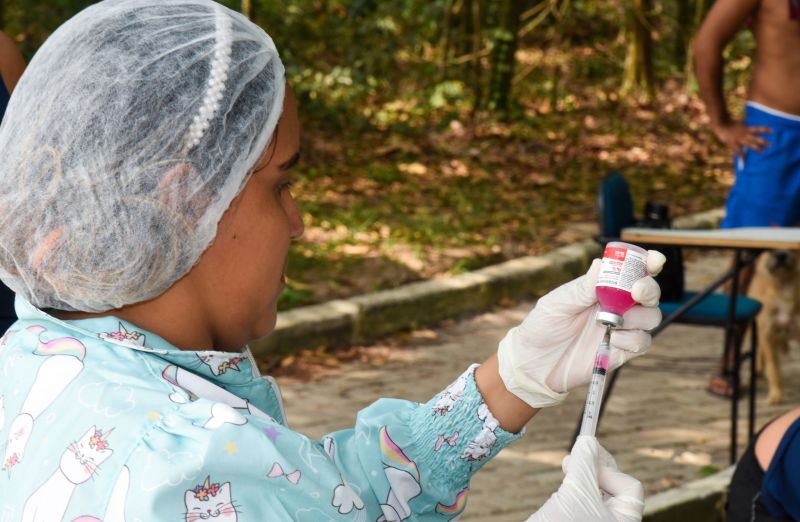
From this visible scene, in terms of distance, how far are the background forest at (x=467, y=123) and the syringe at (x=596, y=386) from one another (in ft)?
14.3

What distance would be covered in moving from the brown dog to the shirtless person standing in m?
0.23

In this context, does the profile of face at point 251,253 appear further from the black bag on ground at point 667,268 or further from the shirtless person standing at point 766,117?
the shirtless person standing at point 766,117

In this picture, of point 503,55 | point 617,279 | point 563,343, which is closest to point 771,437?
point 563,343

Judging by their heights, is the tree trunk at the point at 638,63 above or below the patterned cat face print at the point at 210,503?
below

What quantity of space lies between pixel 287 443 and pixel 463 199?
23.5 ft

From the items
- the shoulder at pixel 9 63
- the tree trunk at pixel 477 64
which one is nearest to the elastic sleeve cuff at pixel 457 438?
the shoulder at pixel 9 63

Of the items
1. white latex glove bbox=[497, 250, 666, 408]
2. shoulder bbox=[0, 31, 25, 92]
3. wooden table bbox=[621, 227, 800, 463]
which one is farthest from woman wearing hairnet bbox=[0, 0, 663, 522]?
wooden table bbox=[621, 227, 800, 463]

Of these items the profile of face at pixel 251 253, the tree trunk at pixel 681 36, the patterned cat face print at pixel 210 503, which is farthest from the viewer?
the tree trunk at pixel 681 36

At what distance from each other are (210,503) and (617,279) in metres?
0.82

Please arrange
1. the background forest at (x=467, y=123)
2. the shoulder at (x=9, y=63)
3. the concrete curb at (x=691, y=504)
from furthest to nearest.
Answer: the background forest at (x=467, y=123) < the concrete curb at (x=691, y=504) < the shoulder at (x=9, y=63)

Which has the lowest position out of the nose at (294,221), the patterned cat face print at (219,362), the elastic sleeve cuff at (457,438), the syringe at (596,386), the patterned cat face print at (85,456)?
the elastic sleeve cuff at (457,438)

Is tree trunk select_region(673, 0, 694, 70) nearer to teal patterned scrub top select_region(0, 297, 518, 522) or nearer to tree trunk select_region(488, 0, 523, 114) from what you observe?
tree trunk select_region(488, 0, 523, 114)

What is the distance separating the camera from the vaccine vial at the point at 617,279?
1.92m

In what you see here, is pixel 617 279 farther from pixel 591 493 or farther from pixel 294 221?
pixel 294 221
